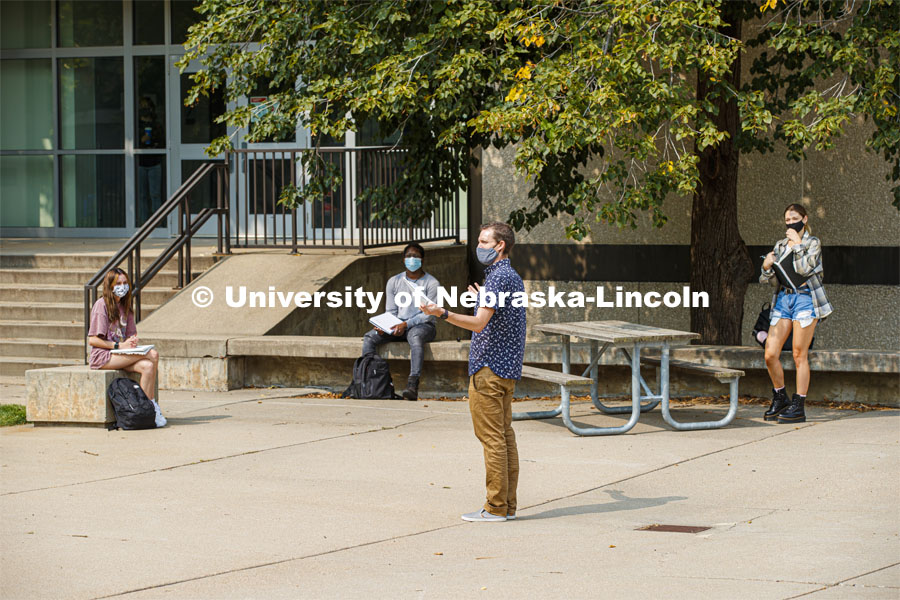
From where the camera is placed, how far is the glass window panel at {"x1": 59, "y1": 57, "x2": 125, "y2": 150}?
20.0 metres

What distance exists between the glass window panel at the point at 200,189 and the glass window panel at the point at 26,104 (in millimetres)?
2546

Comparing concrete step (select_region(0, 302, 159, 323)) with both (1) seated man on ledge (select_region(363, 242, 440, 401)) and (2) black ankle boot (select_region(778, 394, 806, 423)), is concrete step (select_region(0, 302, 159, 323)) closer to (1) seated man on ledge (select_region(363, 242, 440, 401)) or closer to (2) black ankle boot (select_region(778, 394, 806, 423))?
(1) seated man on ledge (select_region(363, 242, 440, 401))

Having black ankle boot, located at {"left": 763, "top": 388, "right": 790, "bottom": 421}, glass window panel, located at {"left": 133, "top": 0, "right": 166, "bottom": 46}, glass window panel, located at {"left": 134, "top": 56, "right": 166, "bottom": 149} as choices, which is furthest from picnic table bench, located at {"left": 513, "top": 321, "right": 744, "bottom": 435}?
glass window panel, located at {"left": 133, "top": 0, "right": 166, "bottom": 46}

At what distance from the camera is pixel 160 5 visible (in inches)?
778

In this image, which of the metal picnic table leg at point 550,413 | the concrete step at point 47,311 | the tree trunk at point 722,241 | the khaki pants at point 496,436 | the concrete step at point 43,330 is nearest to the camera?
the khaki pants at point 496,436

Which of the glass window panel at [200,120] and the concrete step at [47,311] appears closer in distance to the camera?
the concrete step at [47,311]

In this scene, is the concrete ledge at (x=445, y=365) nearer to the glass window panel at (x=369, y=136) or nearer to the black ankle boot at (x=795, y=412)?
the black ankle boot at (x=795, y=412)

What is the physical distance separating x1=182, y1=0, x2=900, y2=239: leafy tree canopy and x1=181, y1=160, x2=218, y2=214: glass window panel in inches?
279

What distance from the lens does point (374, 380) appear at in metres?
11.3

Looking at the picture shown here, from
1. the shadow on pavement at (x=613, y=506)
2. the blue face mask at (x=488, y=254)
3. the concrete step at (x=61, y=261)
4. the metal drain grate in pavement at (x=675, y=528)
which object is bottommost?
the metal drain grate in pavement at (x=675, y=528)

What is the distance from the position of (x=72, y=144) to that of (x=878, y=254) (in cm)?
1289

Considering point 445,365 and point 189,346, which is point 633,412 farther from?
point 189,346

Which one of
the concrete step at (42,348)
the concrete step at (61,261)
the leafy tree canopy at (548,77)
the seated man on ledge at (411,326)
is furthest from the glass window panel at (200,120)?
the seated man on ledge at (411,326)

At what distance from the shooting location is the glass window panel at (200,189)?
19322 mm
